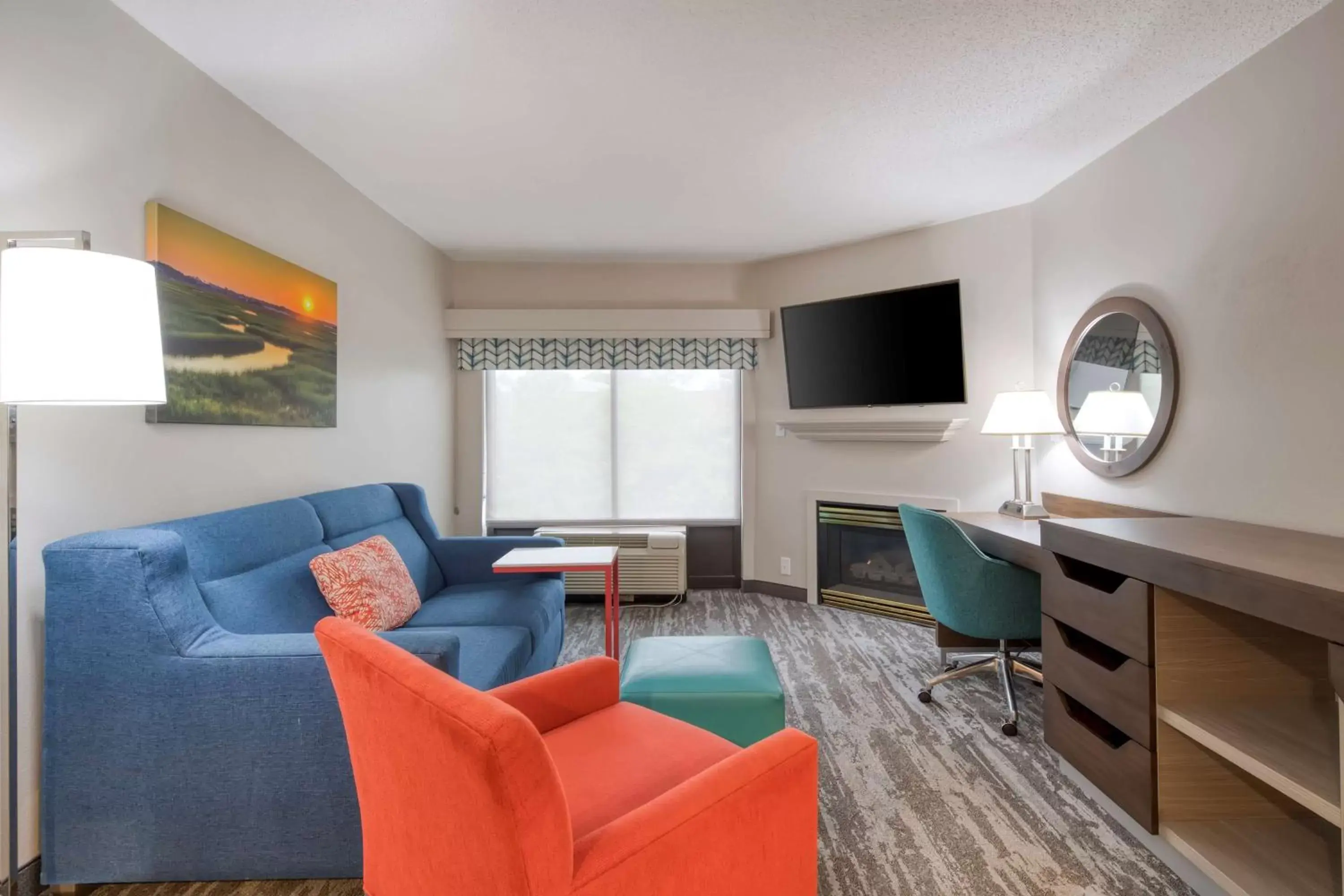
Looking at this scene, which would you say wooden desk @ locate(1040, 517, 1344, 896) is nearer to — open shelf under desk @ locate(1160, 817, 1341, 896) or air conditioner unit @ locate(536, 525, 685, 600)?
open shelf under desk @ locate(1160, 817, 1341, 896)

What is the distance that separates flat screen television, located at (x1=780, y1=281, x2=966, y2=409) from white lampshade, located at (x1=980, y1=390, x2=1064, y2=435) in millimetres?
658

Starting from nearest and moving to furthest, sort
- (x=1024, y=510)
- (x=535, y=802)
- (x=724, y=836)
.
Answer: (x=535, y=802) < (x=724, y=836) < (x=1024, y=510)

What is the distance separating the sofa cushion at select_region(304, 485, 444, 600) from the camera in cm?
252

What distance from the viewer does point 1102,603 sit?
5.97 ft

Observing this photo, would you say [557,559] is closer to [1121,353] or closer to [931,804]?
[931,804]

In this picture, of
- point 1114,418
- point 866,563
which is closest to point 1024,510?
point 1114,418

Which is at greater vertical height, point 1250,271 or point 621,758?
point 1250,271

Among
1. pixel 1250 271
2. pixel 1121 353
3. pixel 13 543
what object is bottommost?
pixel 13 543

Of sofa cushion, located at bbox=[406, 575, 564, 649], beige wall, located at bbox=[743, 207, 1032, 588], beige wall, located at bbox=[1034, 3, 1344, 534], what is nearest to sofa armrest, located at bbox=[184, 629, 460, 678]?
sofa cushion, located at bbox=[406, 575, 564, 649]

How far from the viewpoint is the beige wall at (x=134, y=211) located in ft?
5.08

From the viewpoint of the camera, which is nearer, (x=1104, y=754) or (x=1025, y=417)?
(x=1104, y=754)

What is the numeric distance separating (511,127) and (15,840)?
100 inches

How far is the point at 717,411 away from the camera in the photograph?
4578 mm

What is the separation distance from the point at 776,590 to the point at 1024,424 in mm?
2092
